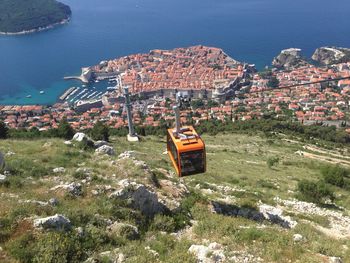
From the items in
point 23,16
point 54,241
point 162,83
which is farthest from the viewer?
point 23,16

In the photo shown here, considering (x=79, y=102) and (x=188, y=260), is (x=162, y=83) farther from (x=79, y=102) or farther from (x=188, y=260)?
(x=188, y=260)

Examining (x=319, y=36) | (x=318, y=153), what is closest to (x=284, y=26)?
(x=319, y=36)

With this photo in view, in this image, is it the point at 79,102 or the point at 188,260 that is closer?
the point at 188,260

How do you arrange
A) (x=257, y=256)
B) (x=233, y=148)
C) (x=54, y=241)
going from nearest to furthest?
1. (x=54, y=241)
2. (x=257, y=256)
3. (x=233, y=148)

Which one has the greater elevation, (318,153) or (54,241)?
(54,241)

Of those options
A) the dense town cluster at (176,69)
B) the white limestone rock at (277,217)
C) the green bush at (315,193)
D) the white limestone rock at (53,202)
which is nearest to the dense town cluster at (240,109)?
the dense town cluster at (176,69)

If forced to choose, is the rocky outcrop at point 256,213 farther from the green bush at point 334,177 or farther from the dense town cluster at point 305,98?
the dense town cluster at point 305,98

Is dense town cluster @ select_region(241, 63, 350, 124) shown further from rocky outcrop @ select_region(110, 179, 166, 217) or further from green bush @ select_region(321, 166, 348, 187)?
rocky outcrop @ select_region(110, 179, 166, 217)

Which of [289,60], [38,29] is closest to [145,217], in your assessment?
[289,60]
